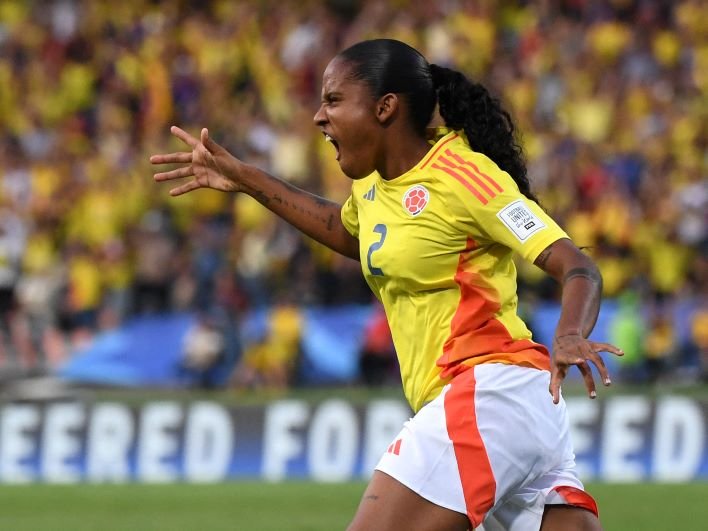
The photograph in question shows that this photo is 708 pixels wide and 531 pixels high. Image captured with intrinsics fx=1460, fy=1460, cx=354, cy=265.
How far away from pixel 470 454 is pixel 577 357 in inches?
26.5

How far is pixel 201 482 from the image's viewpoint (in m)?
15.1

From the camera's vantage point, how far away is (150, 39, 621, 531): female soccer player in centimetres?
448

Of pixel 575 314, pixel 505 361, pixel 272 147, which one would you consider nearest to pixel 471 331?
pixel 505 361

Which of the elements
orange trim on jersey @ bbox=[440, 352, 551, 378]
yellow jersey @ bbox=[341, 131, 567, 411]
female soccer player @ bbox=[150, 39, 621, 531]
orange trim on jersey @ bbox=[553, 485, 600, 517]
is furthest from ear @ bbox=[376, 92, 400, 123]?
orange trim on jersey @ bbox=[553, 485, 600, 517]

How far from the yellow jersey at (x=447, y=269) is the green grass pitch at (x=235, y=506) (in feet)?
19.6

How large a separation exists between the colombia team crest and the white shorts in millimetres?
541

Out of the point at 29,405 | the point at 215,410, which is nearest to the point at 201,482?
the point at 215,410

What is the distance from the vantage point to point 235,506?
41.3 ft

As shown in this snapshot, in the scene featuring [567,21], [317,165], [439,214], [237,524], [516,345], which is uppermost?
[567,21]

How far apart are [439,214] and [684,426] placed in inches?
402

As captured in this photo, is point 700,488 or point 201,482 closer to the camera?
point 700,488

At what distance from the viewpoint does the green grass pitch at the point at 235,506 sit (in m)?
11.0

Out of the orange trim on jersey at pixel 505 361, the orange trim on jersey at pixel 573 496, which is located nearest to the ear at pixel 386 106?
the orange trim on jersey at pixel 505 361

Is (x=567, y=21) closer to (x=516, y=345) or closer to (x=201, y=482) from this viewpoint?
(x=201, y=482)
